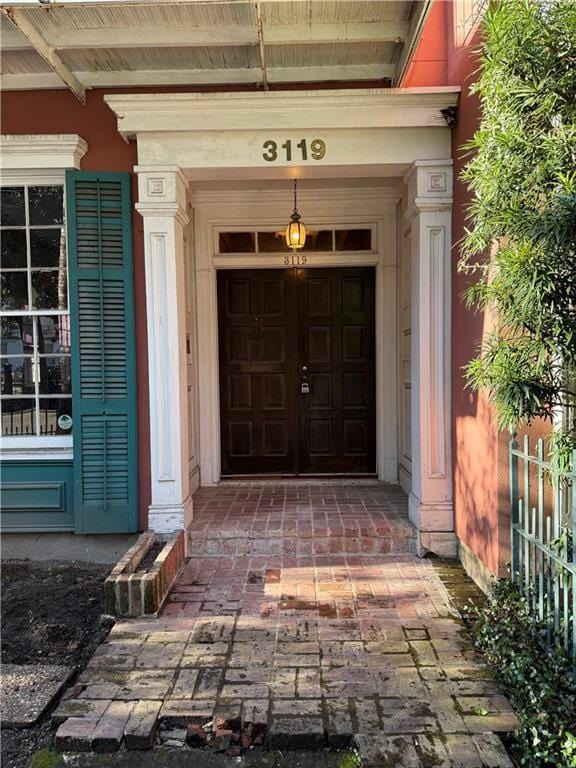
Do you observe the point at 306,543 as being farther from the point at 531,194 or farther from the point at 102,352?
the point at 531,194

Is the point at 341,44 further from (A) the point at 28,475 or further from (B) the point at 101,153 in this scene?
(A) the point at 28,475

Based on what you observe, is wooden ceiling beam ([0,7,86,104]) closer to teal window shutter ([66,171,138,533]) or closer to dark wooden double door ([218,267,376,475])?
teal window shutter ([66,171,138,533])

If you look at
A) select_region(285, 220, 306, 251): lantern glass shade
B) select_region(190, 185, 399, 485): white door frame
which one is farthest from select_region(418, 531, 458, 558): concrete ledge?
select_region(285, 220, 306, 251): lantern glass shade

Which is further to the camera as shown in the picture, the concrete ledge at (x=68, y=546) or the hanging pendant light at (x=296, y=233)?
the hanging pendant light at (x=296, y=233)

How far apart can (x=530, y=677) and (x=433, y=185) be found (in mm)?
3229

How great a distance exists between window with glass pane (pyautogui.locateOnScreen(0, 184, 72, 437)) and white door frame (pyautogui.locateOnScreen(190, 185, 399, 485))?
1.36 metres

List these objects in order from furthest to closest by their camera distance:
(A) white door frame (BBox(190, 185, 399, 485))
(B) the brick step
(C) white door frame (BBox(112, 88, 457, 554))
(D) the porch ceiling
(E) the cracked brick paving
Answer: (A) white door frame (BBox(190, 185, 399, 485)), (B) the brick step, (C) white door frame (BBox(112, 88, 457, 554)), (D) the porch ceiling, (E) the cracked brick paving

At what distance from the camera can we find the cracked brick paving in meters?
2.33

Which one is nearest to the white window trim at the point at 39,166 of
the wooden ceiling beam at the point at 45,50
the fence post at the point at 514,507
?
the wooden ceiling beam at the point at 45,50

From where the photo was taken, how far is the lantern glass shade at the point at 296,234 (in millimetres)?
5062

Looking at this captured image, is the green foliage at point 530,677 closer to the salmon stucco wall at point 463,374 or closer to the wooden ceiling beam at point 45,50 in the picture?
the salmon stucco wall at point 463,374

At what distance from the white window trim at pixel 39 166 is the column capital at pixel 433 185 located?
2.61 m

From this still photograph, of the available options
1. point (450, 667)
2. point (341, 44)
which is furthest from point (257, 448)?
point (341, 44)

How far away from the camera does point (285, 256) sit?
5531 millimetres
